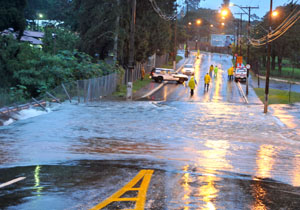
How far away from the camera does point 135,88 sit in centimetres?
4703

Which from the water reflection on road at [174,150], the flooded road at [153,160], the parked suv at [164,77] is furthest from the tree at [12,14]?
the parked suv at [164,77]

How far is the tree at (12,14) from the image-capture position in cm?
3625

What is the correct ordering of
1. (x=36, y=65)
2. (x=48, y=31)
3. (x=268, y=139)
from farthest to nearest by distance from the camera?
1. (x=48, y=31)
2. (x=36, y=65)
3. (x=268, y=139)

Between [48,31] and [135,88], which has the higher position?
[48,31]

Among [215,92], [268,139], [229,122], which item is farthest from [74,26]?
[268,139]

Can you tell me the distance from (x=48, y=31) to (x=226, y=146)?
45.4 metres

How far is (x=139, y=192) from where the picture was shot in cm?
778

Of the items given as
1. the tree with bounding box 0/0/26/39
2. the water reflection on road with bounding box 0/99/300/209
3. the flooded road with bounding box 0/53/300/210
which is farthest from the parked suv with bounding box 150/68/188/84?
the flooded road with bounding box 0/53/300/210

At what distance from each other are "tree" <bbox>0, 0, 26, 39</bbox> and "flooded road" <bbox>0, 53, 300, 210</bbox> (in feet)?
47.2

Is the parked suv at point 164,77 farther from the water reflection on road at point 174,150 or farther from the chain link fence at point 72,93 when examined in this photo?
the water reflection on road at point 174,150

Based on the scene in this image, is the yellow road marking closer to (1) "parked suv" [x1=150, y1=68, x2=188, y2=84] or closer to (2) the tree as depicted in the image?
(2) the tree

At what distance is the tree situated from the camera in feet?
119

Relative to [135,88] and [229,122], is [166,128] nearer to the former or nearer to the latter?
[229,122]

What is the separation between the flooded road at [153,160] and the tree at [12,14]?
14399 millimetres
